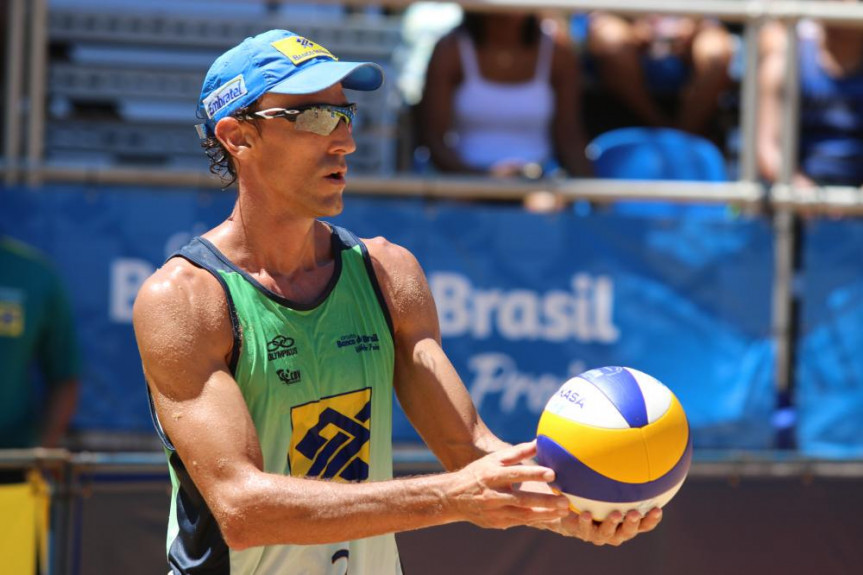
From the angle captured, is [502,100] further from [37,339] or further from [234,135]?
[234,135]

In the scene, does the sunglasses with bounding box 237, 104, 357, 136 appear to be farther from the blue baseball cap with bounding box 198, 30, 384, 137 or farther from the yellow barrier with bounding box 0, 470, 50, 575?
the yellow barrier with bounding box 0, 470, 50, 575

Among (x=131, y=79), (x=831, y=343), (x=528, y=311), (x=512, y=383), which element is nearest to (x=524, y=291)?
(x=528, y=311)

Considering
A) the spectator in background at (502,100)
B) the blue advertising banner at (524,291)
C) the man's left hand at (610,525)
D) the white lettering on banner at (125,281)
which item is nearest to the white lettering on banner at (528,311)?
the blue advertising banner at (524,291)

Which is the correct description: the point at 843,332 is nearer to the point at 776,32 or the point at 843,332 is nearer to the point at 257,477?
the point at 776,32

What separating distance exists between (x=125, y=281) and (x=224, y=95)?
283 cm

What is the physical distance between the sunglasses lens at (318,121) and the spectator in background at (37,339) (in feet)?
9.86

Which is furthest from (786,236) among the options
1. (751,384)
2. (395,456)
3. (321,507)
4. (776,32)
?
(321,507)

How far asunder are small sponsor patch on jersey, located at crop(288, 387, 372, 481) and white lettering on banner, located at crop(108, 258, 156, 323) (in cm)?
293

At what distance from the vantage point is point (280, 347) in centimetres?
316

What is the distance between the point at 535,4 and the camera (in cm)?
618

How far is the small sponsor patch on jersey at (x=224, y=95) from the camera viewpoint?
324 centimetres

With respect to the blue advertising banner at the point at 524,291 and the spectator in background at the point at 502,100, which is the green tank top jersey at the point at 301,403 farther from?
the spectator in background at the point at 502,100

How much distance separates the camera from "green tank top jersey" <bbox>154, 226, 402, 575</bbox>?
3.14 meters

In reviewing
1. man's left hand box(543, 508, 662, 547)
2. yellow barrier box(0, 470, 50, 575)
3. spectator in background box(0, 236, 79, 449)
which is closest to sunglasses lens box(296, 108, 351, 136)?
man's left hand box(543, 508, 662, 547)
